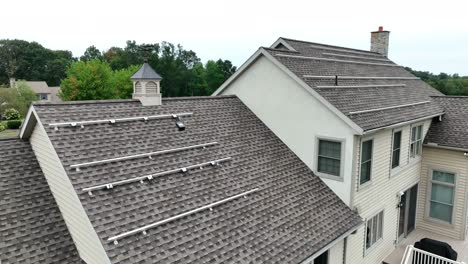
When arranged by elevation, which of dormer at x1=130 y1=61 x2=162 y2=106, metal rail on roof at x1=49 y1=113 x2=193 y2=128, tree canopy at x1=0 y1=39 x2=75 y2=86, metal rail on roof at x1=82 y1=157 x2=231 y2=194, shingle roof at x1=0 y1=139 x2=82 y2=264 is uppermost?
tree canopy at x1=0 y1=39 x2=75 y2=86

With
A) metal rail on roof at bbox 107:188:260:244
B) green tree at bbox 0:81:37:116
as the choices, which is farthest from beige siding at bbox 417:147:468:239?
green tree at bbox 0:81:37:116

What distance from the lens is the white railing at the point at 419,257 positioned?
10638 mm

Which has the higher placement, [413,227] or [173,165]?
[173,165]

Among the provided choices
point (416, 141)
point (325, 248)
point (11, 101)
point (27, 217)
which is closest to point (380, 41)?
point (416, 141)

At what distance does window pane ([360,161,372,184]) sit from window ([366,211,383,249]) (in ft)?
5.40

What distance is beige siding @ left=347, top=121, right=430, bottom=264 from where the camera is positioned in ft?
33.4

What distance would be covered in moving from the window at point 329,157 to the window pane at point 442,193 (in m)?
8.00

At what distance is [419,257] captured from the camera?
11.6m

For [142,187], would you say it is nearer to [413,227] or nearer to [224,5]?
[413,227]

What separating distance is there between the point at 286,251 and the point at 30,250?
202 inches

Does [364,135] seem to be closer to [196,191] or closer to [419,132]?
[196,191]

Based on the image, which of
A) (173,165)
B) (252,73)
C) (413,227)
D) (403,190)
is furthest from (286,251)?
(413,227)

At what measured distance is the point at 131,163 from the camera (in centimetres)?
720

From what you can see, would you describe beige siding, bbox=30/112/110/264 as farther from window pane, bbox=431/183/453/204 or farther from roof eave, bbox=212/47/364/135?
window pane, bbox=431/183/453/204
